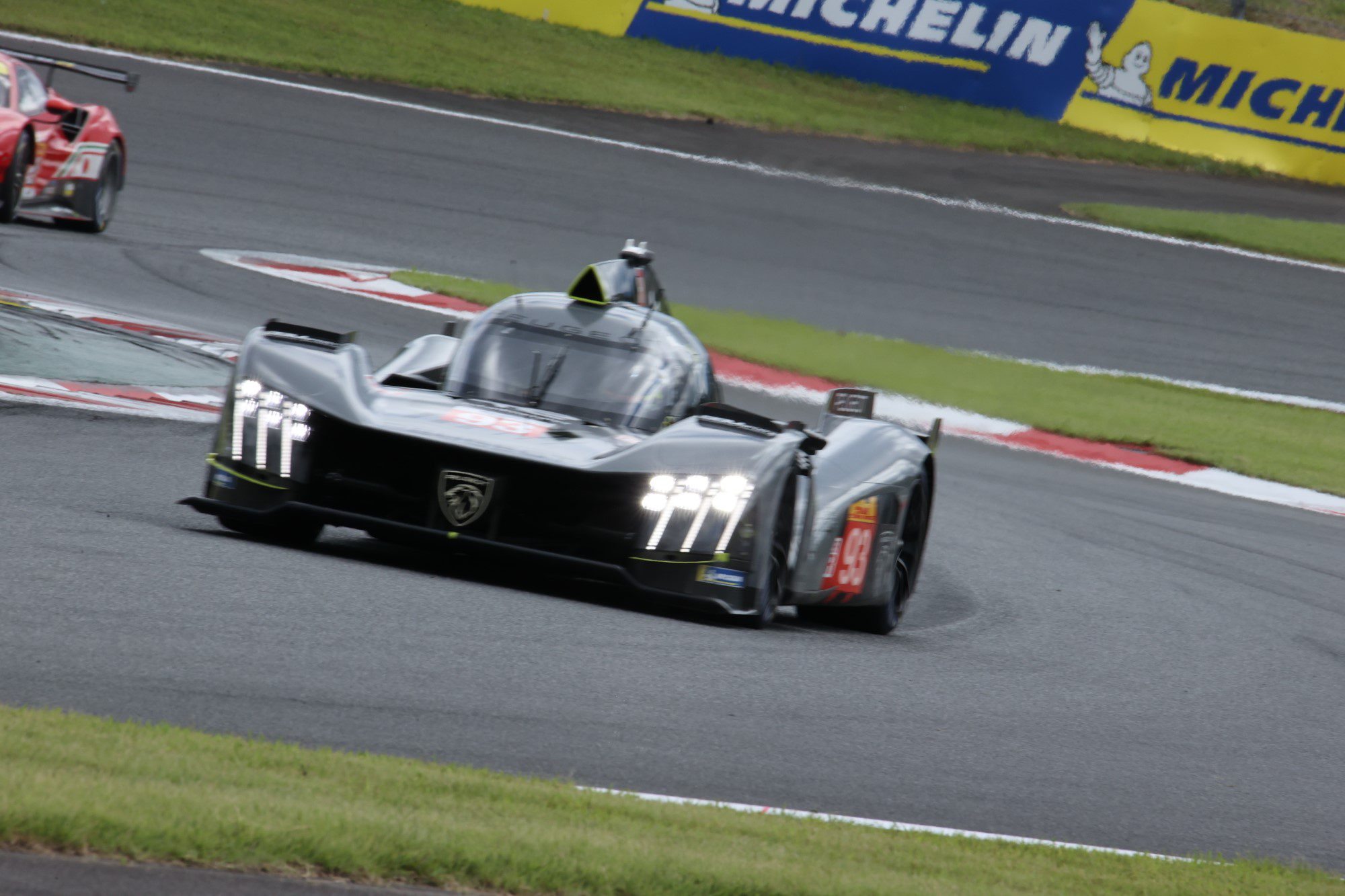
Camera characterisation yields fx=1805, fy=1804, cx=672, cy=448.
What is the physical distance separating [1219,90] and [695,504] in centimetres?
2006

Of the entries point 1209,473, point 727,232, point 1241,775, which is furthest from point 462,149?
point 1241,775

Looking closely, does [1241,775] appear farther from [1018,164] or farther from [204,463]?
[1018,164]

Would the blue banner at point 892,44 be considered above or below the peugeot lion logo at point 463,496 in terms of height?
above

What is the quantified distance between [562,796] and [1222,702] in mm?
3150

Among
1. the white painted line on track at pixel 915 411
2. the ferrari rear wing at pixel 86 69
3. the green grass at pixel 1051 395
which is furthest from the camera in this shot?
the green grass at pixel 1051 395

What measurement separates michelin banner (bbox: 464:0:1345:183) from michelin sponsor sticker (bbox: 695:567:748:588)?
19.4m

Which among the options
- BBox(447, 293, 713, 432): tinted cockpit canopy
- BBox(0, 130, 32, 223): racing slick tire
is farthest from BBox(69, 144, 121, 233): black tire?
BBox(447, 293, 713, 432): tinted cockpit canopy

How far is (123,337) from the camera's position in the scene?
379 inches

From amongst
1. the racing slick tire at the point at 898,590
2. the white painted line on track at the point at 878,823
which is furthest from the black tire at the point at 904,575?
the white painted line on track at the point at 878,823

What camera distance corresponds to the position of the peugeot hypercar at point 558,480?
559cm

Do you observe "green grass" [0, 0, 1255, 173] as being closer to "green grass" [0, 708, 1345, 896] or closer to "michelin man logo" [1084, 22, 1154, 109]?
"michelin man logo" [1084, 22, 1154, 109]

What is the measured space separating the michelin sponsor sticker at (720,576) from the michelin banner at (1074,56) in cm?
1939

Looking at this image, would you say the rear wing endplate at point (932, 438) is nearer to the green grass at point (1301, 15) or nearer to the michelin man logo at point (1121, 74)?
the michelin man logo at point (1121, 74)

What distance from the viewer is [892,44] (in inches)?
982
